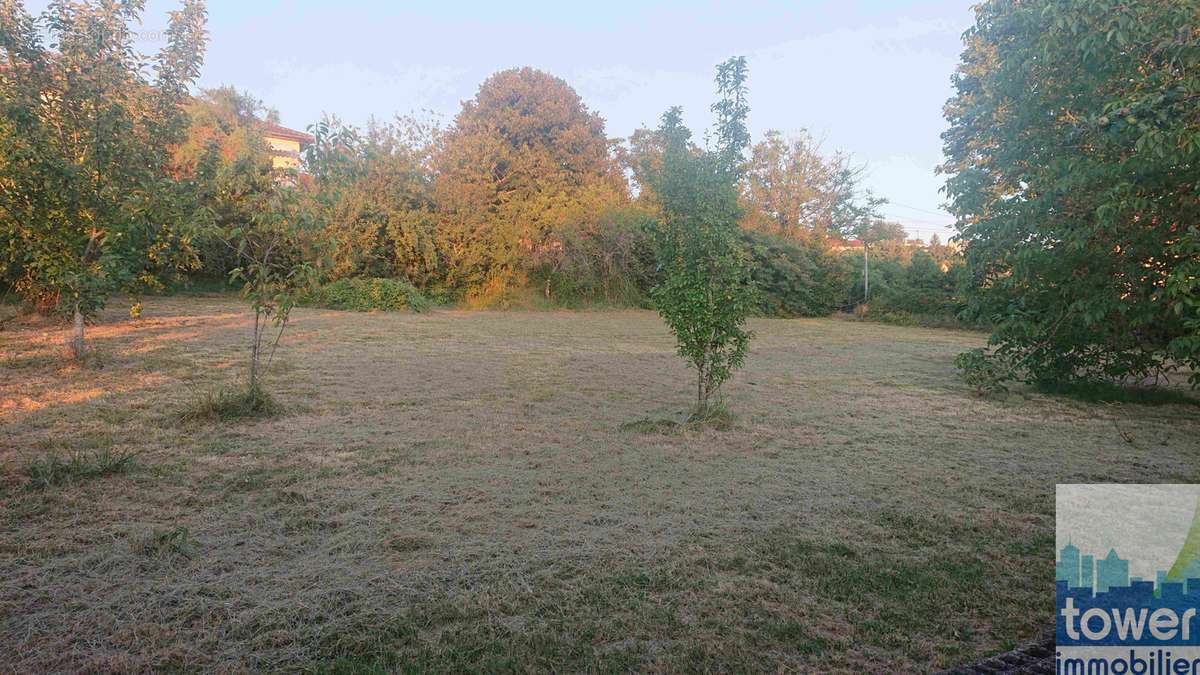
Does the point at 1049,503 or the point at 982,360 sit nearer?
the point at 1049,503

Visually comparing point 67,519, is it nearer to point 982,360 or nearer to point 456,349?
point 456,349

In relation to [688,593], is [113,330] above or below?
above

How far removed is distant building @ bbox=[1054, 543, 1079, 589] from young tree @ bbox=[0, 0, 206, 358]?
25.9 ft

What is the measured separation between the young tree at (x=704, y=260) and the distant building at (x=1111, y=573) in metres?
2.94

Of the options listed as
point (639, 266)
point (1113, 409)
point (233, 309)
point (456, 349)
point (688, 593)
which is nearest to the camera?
point (688, 593)

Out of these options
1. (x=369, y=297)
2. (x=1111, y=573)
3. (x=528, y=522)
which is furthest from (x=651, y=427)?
(x=369, y=297)

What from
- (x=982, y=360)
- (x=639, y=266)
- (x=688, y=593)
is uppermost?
(x=639, y=266)

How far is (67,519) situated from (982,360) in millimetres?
8697

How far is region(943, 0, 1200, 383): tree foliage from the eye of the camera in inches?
170

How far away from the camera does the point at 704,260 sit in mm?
5684

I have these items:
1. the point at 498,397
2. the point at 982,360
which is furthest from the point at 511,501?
the point at 982,360

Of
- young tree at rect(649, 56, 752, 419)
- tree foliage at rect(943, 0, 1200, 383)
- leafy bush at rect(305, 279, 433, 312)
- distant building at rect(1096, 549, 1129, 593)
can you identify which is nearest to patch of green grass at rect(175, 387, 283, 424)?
young tree at rect(649, 56, 752, 419)

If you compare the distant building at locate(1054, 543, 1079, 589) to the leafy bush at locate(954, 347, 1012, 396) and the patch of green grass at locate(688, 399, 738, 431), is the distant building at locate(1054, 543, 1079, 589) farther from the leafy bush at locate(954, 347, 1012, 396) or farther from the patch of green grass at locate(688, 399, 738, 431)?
the leafy bush at locate(954, 347, 1012, 396)

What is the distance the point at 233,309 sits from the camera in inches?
636
